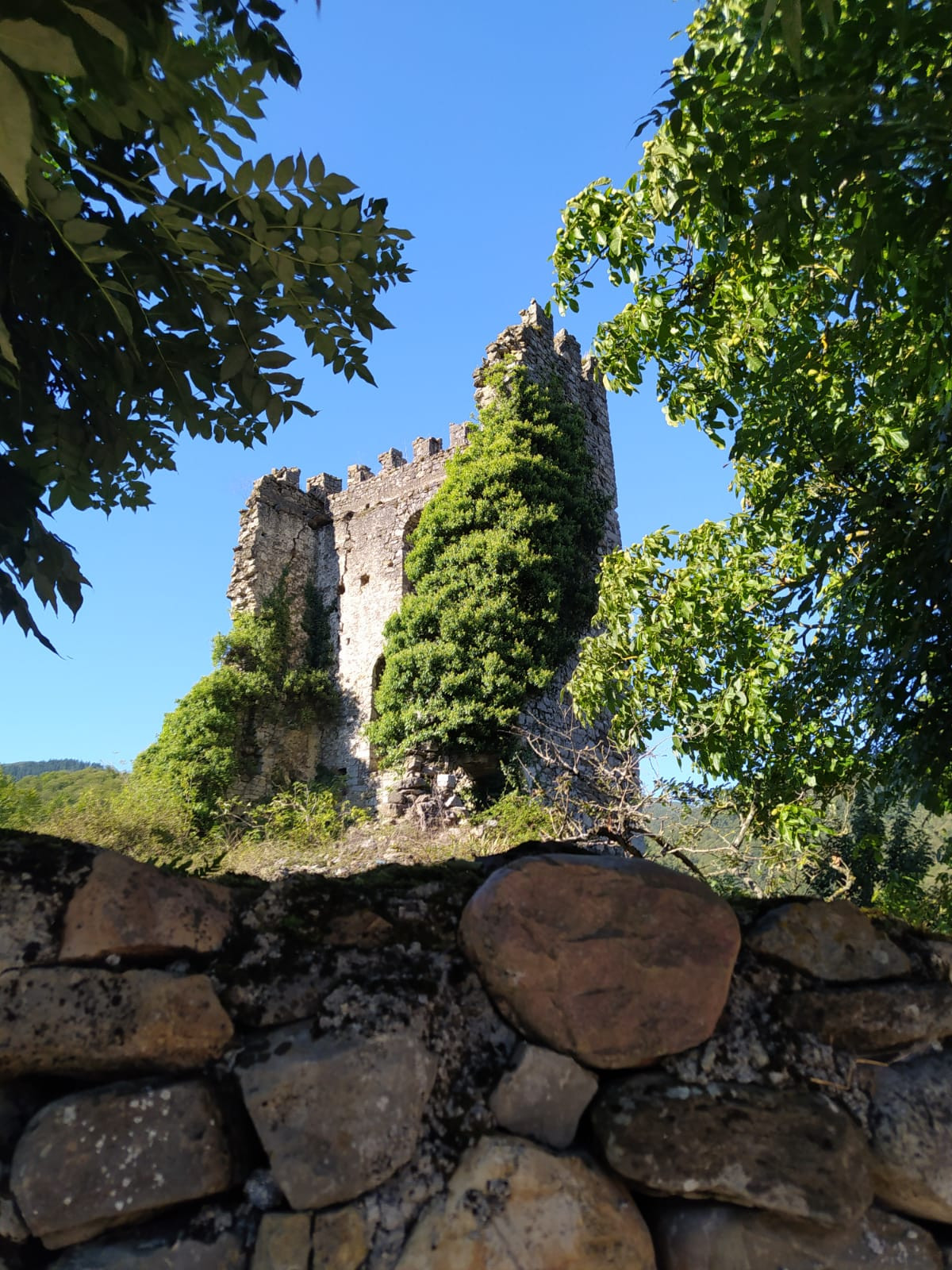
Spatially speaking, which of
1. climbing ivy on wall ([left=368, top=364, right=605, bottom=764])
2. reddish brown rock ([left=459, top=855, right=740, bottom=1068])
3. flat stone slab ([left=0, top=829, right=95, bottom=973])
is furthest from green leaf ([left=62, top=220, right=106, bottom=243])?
→ climbing ivy on wall ([left=368, top=364, right=605, bottom=764])

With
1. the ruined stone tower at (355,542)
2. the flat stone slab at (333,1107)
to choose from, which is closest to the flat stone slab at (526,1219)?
the flat stone slab at (333,1107)

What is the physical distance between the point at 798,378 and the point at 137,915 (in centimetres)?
463

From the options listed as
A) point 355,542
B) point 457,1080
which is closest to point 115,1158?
point 457,1080

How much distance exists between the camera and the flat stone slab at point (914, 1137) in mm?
1619

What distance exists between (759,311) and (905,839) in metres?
10.9

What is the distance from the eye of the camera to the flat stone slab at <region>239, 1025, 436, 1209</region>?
150 cm

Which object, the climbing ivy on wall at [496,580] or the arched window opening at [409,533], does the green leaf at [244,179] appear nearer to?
the climbing ivy on wall at [496,580]

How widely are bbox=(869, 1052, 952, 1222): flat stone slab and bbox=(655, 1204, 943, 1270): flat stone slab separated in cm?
7

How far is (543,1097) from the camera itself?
5.37ft

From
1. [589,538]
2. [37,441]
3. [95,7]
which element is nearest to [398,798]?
[589,538]

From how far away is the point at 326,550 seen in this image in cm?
1942

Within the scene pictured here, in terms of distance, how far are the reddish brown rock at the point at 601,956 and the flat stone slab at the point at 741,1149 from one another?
10 cm

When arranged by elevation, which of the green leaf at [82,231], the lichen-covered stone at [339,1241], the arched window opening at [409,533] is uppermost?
the arched window opening at [409,533]

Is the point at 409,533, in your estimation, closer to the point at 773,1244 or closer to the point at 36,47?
the point at 773,1244
